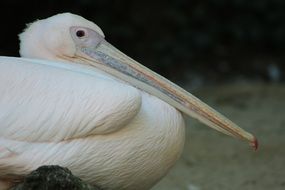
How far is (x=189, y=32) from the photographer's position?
9.29m

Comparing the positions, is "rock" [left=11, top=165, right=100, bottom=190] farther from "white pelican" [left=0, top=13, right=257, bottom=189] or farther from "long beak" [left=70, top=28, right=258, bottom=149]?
"long beak" [left=70, top=28, right=258, bottom=149]

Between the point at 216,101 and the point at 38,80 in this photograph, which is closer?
the point at 38,80

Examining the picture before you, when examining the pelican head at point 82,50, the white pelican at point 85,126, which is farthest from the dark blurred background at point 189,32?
the white pelican at point 85,126

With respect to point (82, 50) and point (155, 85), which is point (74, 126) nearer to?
point (155, 85)

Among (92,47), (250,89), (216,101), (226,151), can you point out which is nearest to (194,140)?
(226,151)

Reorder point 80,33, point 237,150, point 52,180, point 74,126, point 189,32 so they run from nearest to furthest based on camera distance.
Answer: point 52,180 < point 74,126 < point 80,33 < point 237,150 < point 189,32

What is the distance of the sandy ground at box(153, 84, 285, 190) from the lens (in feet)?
18.3

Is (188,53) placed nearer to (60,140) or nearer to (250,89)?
(250,89)

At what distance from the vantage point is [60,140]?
144 inches

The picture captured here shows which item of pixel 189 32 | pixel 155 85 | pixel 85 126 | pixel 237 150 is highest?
pixel 85 126

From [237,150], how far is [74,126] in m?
3.18

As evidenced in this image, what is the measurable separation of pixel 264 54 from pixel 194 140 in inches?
125

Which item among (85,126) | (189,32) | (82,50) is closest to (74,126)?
(85,126)

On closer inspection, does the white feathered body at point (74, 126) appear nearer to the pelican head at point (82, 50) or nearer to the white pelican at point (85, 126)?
the white pelican at point (85, 126)
